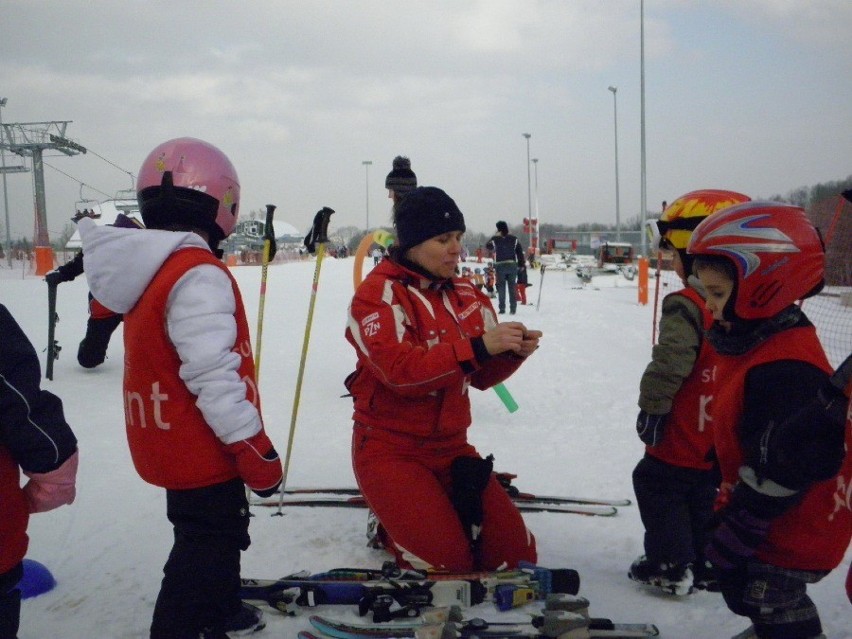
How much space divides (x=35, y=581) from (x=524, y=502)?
257cm

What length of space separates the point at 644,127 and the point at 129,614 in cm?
3004

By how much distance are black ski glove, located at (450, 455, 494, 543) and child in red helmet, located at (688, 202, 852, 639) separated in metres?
1.25

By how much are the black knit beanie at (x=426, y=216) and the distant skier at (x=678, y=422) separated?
97cm

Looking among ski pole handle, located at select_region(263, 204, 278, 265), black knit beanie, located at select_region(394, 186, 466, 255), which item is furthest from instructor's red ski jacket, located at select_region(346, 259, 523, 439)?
ski pole handle, located at select_region(263, 204, 278, 265)

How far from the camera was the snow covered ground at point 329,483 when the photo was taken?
2850 millimetres

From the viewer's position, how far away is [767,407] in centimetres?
199

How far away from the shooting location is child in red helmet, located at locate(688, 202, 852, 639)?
1950 millimetres

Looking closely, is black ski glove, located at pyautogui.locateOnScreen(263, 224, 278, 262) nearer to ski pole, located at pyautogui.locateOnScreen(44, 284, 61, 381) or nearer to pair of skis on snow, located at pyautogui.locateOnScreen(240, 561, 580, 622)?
pair of skis on snow, located at pyautogui.locateOnScreen(240, 561, 580, 622)

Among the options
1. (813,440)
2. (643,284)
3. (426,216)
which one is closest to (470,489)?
(426,216)

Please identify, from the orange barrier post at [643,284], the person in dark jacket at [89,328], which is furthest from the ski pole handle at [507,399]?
the orange barrier post at [643,284]

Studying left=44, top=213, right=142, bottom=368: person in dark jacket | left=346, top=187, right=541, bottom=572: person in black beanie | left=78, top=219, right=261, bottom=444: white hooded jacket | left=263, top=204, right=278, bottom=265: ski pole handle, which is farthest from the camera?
left=44, top=213, right=142, bottom=368: person in dark jacket

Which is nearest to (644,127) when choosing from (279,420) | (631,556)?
(279,420)

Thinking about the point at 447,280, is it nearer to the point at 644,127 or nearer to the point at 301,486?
the point at 301,486

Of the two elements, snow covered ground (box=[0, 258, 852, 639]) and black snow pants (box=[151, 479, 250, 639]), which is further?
snow covered ground (box=[0, 258, 852, 639])
